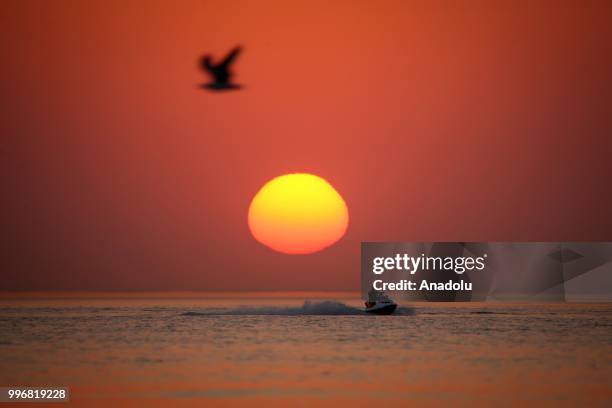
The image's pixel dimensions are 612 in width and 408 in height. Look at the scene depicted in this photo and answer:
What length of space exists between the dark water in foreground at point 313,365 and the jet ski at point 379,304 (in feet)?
79.7

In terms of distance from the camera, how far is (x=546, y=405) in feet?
80.4

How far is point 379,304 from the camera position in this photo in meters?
85.2

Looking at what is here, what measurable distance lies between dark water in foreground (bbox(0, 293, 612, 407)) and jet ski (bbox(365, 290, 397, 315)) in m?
24.3

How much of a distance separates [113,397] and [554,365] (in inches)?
706

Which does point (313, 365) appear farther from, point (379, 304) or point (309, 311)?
point (309, 311)

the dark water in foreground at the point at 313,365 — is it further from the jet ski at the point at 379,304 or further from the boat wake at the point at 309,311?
the boat wake at the point at 309,311

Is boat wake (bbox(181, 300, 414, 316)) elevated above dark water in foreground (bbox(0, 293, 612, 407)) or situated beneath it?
elevated above

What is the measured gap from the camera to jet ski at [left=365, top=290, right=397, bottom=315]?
84438mm

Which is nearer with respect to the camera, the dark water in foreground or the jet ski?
the dark water in foreground

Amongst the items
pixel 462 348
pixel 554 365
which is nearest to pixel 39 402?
pixel 554 365

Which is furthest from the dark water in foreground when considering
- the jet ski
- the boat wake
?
the boat wake

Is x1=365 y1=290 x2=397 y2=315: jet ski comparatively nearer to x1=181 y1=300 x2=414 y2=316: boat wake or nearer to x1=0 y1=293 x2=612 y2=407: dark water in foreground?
x1=181 y1=300 x2=414 y2=316: boat wake

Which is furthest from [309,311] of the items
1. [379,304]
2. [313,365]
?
[313,365]

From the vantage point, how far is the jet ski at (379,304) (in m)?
84.4
